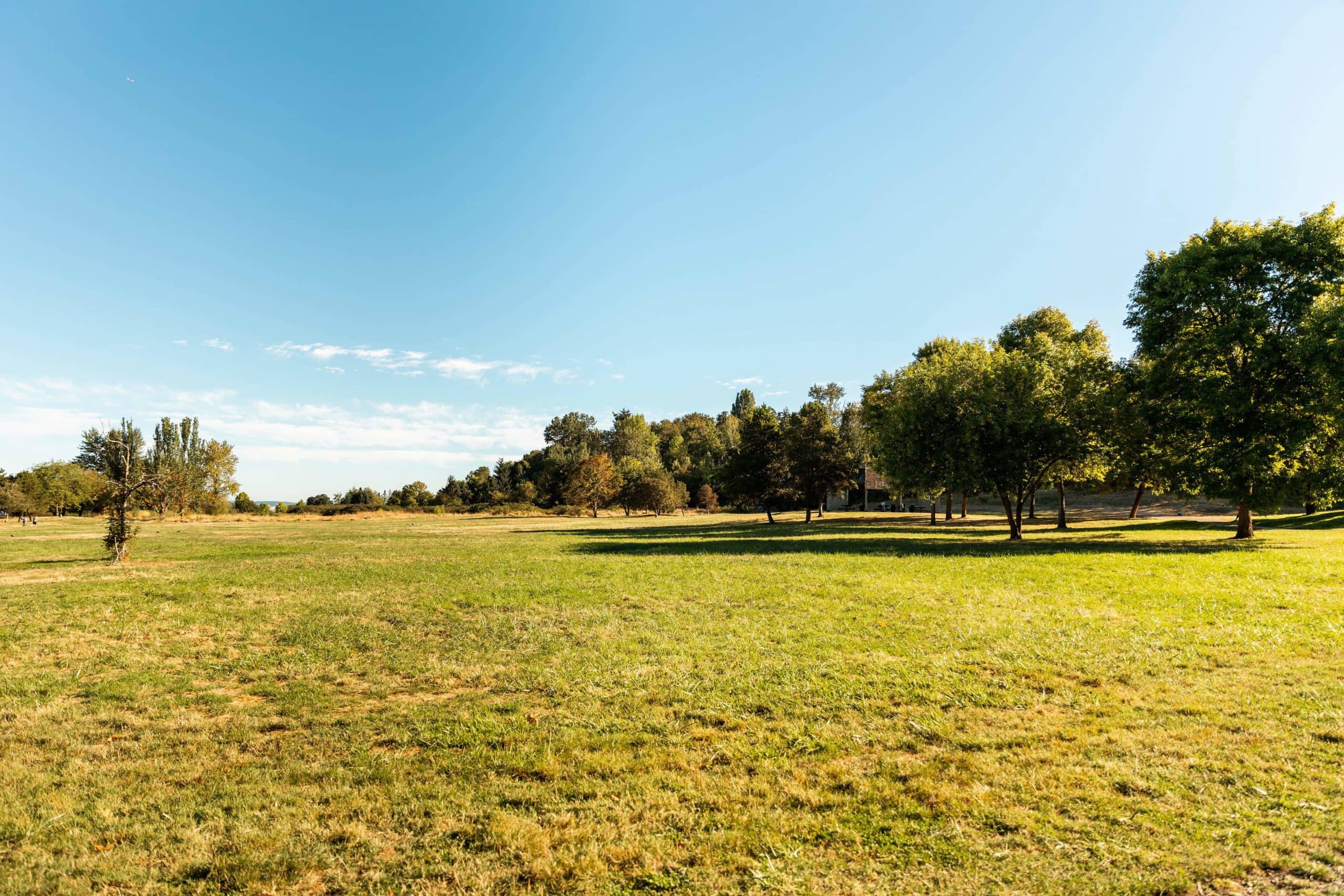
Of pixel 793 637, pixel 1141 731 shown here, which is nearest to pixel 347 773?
pixel 793 637

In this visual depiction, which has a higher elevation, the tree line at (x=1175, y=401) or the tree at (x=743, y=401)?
the tree at (x=743, y=401)

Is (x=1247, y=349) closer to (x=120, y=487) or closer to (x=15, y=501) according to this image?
(x=120, y=487)

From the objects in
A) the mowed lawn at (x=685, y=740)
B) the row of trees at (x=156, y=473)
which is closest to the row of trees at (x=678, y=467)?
the row of trees at (x=156, y=473)

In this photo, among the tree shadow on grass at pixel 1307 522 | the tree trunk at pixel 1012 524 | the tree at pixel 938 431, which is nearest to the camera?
the tree at pixel 938 431

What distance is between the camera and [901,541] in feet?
104

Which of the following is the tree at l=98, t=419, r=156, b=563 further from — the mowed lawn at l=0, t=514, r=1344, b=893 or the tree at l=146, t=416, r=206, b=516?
the tree at l=146, t=416, r=206, b=516

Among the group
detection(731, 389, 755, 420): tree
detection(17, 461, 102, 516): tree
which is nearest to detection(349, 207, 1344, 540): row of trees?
detection(17, 461, 102, 516): tree

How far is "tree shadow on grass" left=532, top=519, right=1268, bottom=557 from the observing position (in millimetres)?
25391

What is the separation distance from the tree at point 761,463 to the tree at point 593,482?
3849cm

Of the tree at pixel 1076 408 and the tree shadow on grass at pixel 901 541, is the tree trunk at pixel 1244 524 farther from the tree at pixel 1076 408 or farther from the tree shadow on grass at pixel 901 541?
the tree at pixel 1076 408

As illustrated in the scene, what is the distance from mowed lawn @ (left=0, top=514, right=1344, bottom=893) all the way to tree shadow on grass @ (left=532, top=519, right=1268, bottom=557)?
9.00 m

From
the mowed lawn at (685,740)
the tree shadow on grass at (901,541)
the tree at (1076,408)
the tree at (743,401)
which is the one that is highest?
the tree at (743,401)

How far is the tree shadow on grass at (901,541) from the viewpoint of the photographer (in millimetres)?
25391

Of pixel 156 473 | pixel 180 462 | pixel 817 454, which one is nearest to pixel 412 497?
pixel 180 462
